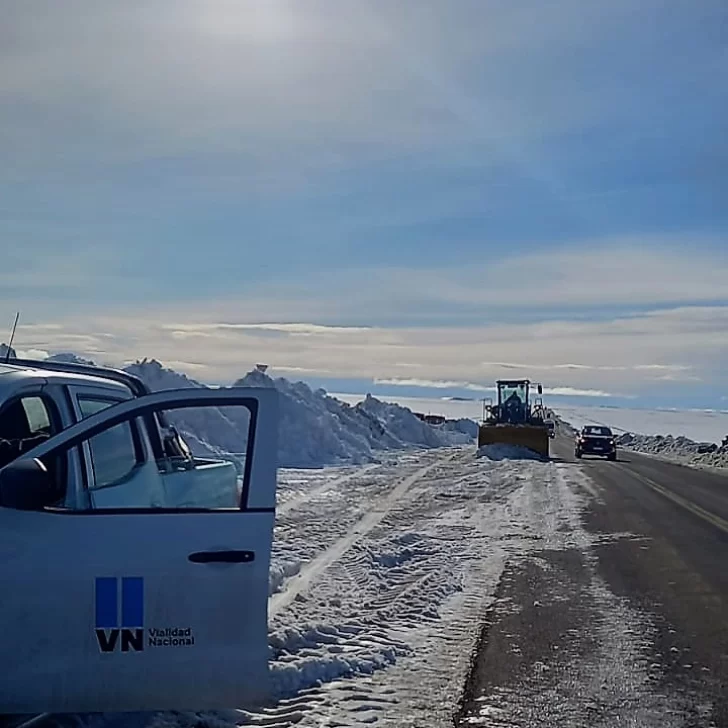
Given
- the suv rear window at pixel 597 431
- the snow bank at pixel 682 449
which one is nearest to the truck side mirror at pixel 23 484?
the snow bank at pixel 682 449

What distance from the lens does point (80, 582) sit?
443 cm

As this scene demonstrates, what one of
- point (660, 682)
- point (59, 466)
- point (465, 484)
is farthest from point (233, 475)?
point (465, 484)

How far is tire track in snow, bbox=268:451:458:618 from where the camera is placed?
916cm

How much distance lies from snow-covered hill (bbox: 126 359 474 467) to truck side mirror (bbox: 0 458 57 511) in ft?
45.5

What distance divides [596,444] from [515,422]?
4404mm

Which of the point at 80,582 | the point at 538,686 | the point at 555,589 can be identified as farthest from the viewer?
the point at 555,589

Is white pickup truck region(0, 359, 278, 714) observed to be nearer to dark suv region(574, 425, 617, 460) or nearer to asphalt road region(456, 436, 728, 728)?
asphalt road region(456, 436, 728, 728)

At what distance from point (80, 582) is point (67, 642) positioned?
27cm

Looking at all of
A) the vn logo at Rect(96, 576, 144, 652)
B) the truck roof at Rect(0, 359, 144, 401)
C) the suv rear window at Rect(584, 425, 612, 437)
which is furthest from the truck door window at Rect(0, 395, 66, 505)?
the suv rear window at Rect(584, 425, 612, 437)

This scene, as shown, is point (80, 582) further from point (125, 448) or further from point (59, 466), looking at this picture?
point (125, 448)

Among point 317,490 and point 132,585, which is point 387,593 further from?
point 317,490

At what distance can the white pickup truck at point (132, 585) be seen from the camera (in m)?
4.43

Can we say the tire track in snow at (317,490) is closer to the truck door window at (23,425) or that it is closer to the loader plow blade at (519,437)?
the truck door window at (23,425)

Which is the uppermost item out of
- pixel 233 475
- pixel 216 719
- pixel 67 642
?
pixel 233 475
